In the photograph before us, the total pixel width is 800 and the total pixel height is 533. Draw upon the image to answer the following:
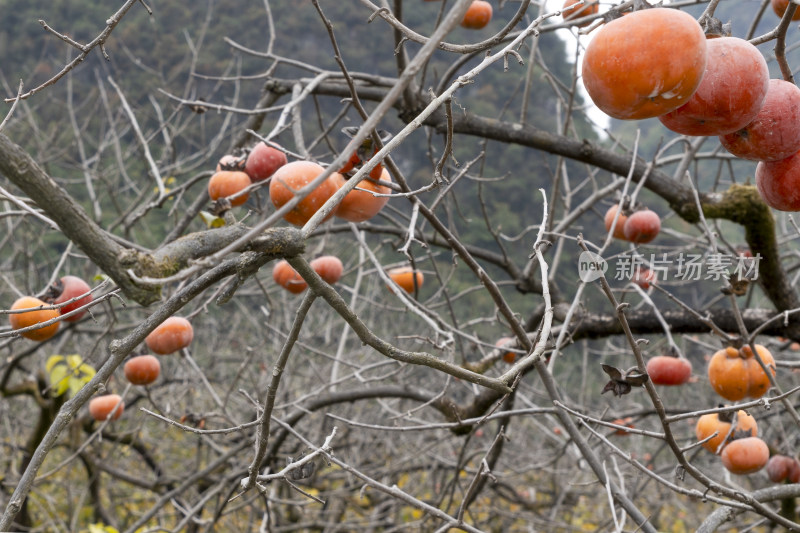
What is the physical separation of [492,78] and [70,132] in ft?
25.2

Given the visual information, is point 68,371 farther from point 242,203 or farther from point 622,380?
point 622,380

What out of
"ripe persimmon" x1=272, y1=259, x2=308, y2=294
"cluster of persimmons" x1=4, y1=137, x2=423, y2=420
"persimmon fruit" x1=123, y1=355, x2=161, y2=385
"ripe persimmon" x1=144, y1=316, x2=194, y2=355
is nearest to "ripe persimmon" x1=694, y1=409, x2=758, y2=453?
"cluster of persimmons" x1=4, y1=137, x2=423, y2=420

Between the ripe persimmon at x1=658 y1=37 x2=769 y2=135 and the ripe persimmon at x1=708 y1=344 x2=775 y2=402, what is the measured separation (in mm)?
1172

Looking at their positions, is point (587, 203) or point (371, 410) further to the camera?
point (371, 410)

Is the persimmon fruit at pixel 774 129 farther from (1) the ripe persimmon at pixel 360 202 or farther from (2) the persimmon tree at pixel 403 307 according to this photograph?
(1) the ripe persimmon at pixel 360 202

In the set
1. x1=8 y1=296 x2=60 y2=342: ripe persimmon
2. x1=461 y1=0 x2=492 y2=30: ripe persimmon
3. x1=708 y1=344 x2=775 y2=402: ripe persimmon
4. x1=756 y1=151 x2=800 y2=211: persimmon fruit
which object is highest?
x1=461 y1=0 x2=492 y2=30: ripe persimmon

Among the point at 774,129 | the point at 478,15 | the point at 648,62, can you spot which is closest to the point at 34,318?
the point at 648,62

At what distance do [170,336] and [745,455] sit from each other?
1.87m

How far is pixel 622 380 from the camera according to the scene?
119cm

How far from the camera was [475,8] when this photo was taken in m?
3.09

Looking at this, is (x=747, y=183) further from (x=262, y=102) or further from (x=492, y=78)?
(x=492, y=78)

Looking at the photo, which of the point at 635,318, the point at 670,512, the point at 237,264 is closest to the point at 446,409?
the point at 635,318

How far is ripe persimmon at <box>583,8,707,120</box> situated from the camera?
875mm

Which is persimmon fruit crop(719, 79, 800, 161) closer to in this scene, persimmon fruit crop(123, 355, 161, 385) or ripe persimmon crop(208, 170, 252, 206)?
ripe persimmon crop(208, 170, 252, 206)
